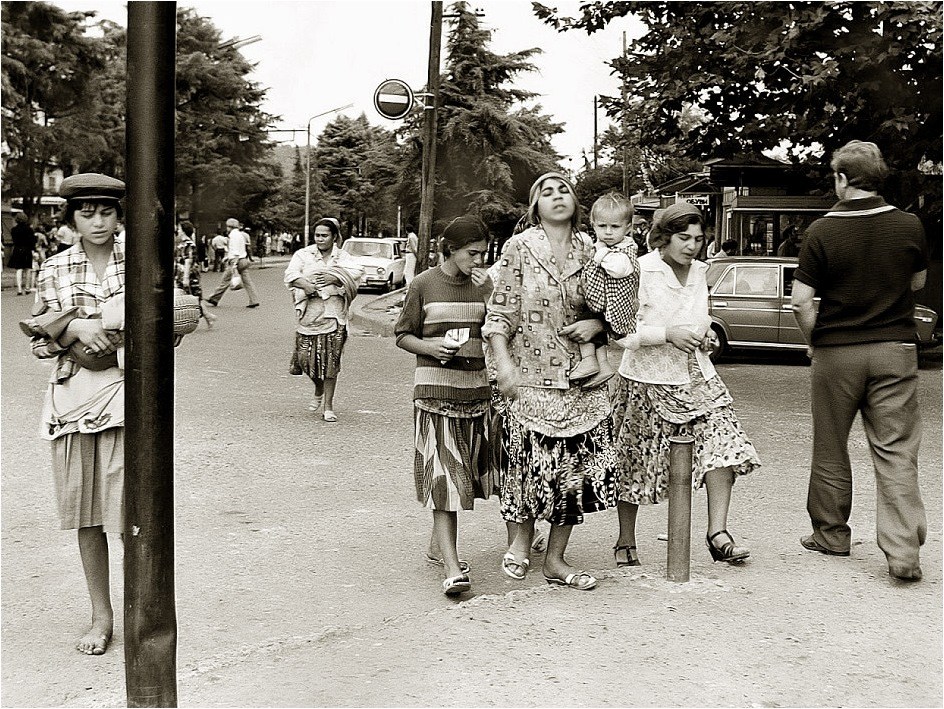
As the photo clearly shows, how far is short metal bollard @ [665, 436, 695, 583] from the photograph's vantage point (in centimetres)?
517

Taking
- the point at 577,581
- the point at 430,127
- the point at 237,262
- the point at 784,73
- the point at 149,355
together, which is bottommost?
the point at 577,581

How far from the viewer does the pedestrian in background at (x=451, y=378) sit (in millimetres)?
5246

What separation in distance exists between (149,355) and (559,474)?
2.43 meters

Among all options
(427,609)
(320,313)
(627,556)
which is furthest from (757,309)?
(427,609)

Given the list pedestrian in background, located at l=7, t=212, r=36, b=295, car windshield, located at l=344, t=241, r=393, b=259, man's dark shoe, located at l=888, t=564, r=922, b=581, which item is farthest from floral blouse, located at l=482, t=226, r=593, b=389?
car windshield, located at l=344, t=241, r=393, b=259

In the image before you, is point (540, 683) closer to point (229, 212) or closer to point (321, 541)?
point (321, 541)

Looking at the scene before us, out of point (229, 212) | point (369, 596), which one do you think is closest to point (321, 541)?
point (369, 596)

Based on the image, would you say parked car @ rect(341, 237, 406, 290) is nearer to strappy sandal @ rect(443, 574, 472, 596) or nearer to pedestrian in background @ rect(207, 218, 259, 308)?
pedestrian in background @ rect(207, 218, 259, 308)

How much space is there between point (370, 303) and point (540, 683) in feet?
69.4

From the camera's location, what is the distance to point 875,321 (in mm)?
5340

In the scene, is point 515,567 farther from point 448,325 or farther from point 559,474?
point 448,325

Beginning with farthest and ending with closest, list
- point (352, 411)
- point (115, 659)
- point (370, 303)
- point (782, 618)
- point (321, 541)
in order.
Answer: point (370, 303), point (352, 411), point (321, 541), point (782, 618), point (115, 659)

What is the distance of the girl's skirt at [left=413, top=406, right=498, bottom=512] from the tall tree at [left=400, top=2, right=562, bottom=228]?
38.8m

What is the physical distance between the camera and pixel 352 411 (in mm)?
10523
